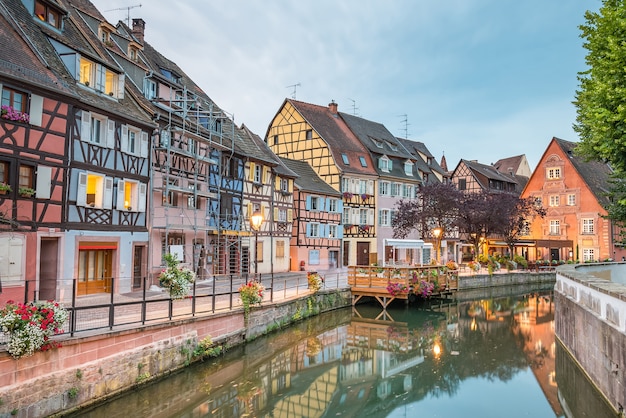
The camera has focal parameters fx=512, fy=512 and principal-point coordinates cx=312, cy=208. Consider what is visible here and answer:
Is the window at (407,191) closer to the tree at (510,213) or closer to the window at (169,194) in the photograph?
the tree at (510,213)

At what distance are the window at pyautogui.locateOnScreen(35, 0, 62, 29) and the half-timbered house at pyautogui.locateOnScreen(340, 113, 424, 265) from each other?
2812 centimetres

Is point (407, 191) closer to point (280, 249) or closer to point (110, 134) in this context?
point (280, 249)

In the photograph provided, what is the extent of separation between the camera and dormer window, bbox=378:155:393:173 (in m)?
43.7

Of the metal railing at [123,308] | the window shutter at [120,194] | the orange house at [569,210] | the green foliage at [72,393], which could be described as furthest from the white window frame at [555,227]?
the green foliage at [72,393]

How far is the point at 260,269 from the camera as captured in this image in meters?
31.7

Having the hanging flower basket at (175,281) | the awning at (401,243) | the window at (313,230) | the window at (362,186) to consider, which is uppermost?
the window at (362,186)

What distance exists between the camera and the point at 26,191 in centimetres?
1539

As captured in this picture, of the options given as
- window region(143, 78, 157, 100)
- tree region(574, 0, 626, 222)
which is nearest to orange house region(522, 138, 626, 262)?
tree region(574, 0, 626, 222)

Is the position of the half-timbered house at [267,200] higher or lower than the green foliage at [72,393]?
higher

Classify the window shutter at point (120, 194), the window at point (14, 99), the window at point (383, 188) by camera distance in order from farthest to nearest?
the window at point (383, 188) → the window shutter at point (120, 194) → the window at point (14, 99)

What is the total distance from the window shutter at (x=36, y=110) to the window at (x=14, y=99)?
7.5 inches

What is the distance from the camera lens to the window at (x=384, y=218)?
43.0 meters

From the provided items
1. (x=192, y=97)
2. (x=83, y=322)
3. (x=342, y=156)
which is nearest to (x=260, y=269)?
(x=192, y=97)

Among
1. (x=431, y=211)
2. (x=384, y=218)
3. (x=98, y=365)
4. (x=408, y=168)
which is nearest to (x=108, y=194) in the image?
(x=98, y=365)
